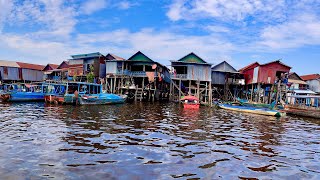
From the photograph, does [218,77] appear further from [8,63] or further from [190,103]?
[8,63]

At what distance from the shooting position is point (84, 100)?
84.1 ft

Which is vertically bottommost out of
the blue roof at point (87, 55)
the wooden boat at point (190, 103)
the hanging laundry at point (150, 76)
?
the wooden boat at point (190, 103)

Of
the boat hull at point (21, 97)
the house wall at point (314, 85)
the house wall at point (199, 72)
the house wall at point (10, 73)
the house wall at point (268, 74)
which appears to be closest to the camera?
the boat hull at point (21, 97)

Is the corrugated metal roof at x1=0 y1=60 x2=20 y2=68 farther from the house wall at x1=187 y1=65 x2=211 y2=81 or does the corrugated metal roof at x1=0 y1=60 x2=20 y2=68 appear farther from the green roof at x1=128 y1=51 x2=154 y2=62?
the house wall at x1=187 y1=65 x2=211 y2=81

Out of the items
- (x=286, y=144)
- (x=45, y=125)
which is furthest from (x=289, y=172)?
(x=45, y=125)

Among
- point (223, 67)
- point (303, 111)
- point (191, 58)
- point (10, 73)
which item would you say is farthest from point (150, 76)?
point (10, 73)

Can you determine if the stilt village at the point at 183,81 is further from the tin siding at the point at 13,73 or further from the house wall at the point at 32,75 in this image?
the house wall at the point at 32,75

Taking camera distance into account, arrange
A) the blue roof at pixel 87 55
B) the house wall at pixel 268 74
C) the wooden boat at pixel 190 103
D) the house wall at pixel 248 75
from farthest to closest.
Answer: the blue roof at pixel 87 55 < the house wall at pixel 248 75 < the house wall at pixel 268 74 < the wooden boat at pixel 190 103

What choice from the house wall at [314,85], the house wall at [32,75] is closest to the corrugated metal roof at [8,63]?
the house wall at [32,75]

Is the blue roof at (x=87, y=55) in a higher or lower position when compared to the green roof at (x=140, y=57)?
higher

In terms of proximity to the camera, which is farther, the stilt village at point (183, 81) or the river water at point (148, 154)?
the stilt village at point (183, 81)

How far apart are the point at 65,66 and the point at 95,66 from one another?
1023 cm

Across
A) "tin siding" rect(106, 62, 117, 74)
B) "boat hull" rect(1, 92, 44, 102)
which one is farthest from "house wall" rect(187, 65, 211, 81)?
"boat hull" rect(1, 92, 44, 102)

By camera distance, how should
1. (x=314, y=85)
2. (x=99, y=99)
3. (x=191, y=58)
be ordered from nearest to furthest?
(x=99, y=99)
(x=191, y=58)
(x=314, y=85)
